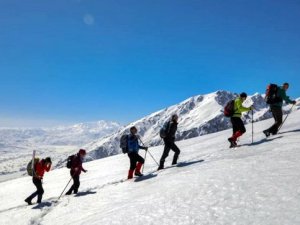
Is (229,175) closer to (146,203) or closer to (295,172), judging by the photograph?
(295,172)

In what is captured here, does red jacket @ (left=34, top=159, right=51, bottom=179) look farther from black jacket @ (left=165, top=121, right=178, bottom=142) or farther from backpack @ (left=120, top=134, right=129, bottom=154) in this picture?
black jacket @ (left=165, top=121, right=178, bottom=142)

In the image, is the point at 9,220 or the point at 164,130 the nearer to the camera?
the point at 9,220

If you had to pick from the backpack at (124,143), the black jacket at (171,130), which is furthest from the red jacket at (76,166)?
the black jacket at (171,130)

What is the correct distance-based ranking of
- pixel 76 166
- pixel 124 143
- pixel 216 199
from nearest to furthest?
pixel 216 199 < pixel 124 143 < pixel 76 166

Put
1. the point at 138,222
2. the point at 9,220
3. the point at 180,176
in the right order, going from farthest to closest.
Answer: the point at 9,220
the point at 180,176
the point at 138,222

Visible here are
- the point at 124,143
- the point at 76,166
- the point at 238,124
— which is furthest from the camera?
the point at 76,166

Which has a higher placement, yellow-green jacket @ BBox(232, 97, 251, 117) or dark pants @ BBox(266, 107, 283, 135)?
yellow-green jacket @ BBox(232, 97, 251, 117)

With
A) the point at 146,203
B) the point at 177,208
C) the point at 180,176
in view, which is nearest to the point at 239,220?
the point at 177,208

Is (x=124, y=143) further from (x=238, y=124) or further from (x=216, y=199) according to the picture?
(x=216, y=199)

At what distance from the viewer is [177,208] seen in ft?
29.5

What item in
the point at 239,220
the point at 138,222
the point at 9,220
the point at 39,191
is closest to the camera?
the point at 239,220

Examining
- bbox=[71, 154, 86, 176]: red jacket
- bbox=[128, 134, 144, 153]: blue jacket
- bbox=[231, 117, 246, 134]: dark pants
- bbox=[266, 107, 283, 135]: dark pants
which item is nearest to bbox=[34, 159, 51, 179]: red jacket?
bbox=[71, 154, 86, 176]: red jacket

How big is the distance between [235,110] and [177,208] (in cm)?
991

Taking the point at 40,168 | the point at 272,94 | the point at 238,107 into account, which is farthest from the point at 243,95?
the point at 40,168
